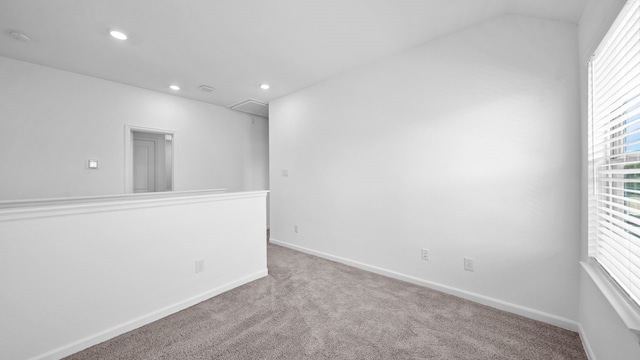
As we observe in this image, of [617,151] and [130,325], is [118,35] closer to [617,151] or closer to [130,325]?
[130,325]

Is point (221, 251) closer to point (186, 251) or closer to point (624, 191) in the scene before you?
point (186, 251)

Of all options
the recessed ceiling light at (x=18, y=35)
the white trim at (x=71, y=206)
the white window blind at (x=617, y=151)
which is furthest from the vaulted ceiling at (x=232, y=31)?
the white trim at (x=71, y=206)

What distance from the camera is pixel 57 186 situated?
301 centimetres

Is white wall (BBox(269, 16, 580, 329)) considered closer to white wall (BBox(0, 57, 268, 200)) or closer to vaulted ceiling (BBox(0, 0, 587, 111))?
vaulted ceiling (BBox(0, 0, 587, 111))

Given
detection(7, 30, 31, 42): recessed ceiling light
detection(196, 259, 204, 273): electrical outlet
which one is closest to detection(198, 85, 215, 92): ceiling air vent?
detection(7, 30, 31, 42): recessed ceiling light

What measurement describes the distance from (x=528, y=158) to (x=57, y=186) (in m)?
5.19

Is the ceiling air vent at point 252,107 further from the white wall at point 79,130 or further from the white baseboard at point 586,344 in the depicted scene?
the white baseboard at point 586,344

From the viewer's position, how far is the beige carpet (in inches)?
62.7

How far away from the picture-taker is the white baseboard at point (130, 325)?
1556 mm

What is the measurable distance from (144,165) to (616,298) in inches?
214

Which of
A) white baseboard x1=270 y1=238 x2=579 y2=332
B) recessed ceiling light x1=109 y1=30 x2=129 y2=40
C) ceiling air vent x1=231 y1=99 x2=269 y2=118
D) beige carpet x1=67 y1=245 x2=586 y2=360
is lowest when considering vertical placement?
beige carpet x1=67 y1=245 x2=586 y2=360

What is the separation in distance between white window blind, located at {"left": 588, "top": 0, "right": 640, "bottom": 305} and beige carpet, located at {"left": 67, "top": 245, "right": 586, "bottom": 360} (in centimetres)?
79

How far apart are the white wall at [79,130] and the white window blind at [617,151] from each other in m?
4.93

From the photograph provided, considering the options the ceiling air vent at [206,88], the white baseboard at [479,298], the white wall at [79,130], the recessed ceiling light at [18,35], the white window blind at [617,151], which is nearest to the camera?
the white window blind at [617,151]
